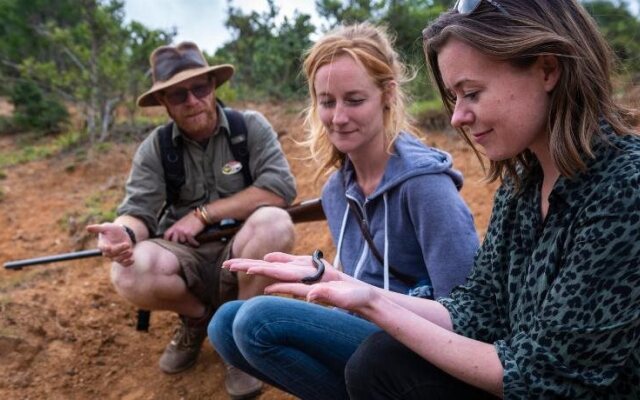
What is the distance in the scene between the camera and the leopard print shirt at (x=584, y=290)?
3.93 feet

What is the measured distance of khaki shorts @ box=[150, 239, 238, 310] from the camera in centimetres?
293

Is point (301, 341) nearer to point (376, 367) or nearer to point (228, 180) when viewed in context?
point (376, 367)

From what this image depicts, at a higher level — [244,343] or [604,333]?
[604,333]

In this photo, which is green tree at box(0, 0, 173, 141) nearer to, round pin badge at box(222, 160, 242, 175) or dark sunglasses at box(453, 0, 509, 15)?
round pin badge at box(222, 160, 242, 175)

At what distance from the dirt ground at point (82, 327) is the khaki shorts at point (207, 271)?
0.39 m

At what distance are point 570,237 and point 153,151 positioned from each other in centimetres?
236

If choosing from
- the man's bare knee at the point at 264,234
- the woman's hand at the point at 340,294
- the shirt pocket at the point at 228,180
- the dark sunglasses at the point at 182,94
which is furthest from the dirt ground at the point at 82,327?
the woman's hand at the point at 340,294

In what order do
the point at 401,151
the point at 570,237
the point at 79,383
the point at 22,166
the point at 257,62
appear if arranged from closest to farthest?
the point at 570,237
the point at 401,151
the point at 79,383
the point at 22,166
the point at 257,62

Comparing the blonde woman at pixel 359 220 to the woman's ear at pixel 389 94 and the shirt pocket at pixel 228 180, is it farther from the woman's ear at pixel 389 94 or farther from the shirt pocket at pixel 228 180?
the shirt pocket at pixel 228 180

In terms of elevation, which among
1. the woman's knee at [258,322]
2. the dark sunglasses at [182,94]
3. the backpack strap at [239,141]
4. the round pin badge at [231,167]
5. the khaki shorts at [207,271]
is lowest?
the khaki shorts at [207,271]

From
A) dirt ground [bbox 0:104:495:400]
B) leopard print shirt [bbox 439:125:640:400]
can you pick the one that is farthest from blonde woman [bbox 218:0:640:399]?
dirt ground [bbox 0:104:495:400]

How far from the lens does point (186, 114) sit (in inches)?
122

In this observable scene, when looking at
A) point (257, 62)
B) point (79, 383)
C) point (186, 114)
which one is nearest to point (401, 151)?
point (186, 114)

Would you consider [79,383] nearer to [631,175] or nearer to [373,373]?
[373,373]
